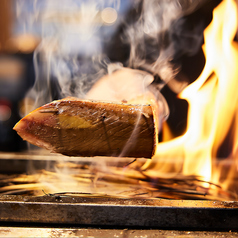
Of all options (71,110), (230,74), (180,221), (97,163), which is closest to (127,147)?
(71,110)

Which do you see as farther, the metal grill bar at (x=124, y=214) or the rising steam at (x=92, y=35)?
the rising steam at (x=92, y=35)

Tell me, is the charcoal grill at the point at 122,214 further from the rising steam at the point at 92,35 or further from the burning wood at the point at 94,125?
the rising steam at the point at 92,35

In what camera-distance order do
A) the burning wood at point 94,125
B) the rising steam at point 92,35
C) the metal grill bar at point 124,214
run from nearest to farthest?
the metal grill bar at point 124,214 < the burning wood at point 94,125 < the rising steam at point 92,35

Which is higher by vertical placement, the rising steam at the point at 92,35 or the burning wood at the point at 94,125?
the rising steam at the point at 92,35

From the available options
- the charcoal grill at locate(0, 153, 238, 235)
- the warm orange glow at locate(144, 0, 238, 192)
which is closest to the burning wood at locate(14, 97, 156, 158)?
the charcoal grill at locate(0, 153, 238, 235)

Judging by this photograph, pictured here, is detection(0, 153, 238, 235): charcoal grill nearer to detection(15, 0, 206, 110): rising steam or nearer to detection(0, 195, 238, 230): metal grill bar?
detection(0, 195, 238, 230): metal grill bar

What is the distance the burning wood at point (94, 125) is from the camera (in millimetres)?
1671

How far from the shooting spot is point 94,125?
1.68m

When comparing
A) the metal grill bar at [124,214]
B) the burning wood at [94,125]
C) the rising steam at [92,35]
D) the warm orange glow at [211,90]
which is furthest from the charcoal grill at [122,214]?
the rising steam at [92,35]

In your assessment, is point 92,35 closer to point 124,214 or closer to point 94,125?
point 94,125

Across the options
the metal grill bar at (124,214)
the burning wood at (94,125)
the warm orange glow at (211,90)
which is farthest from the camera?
the warm orange glow at (211,90)

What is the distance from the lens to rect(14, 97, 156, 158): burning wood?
1671mm

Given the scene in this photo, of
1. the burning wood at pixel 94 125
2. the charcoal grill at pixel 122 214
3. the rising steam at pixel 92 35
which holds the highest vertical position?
the rising steam at pixel 92 35

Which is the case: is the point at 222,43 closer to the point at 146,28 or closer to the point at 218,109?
the point at 218,109
